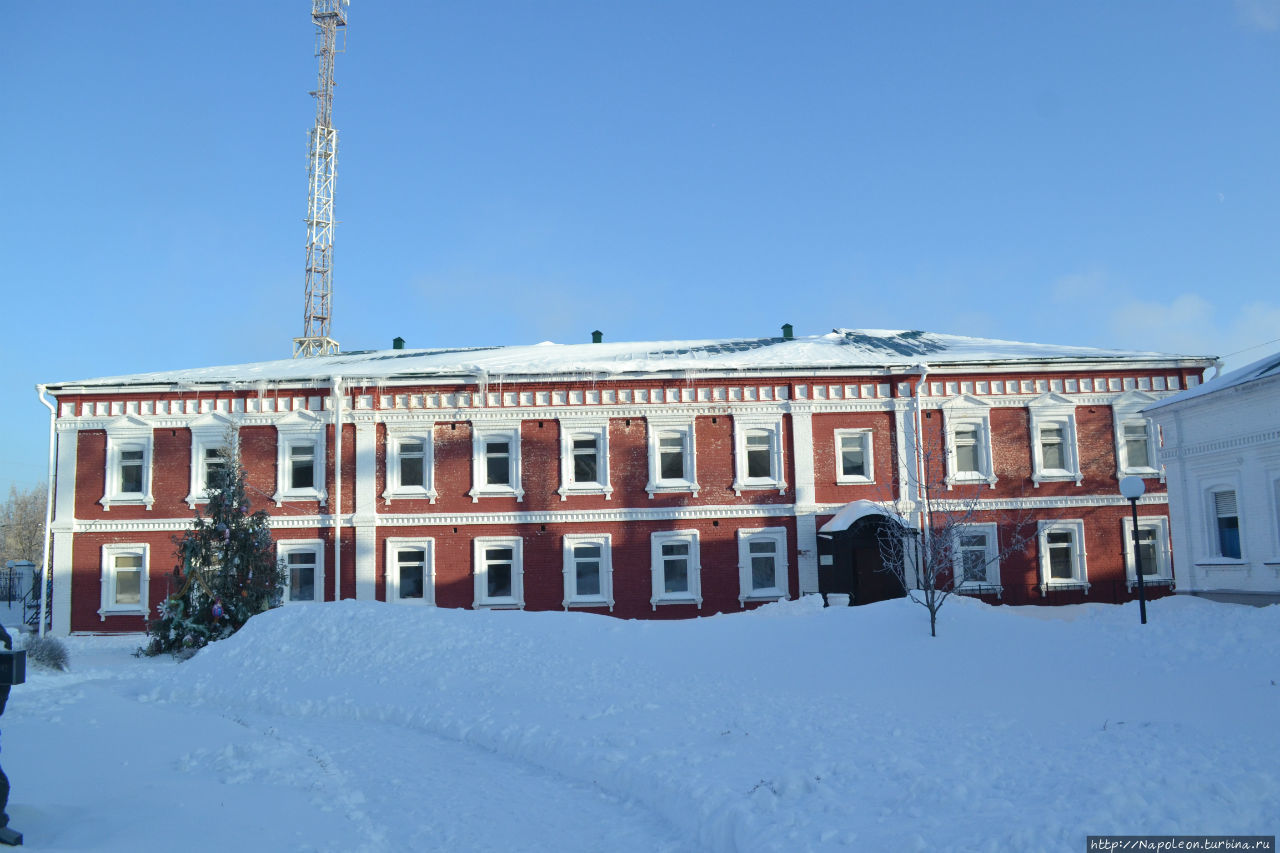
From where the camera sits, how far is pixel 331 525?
23297 mm

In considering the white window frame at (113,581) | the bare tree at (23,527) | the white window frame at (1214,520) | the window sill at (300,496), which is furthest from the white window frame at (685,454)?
the bare tree at (23,527)

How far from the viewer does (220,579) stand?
19266 millimetres

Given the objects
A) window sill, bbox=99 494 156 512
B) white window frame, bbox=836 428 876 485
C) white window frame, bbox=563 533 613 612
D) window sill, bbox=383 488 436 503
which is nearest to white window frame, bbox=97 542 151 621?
window sill, bbox=99 494 156 512

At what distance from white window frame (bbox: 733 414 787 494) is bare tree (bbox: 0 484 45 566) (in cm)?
6756

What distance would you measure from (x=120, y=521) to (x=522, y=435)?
34.6 ft

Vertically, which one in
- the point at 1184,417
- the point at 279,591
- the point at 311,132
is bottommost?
the point at 279,591

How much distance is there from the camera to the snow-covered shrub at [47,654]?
1608 cm

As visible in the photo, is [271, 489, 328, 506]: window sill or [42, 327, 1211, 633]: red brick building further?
[271, 489, 328, 506]: window sill

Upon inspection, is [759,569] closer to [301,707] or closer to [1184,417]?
[1184,417]

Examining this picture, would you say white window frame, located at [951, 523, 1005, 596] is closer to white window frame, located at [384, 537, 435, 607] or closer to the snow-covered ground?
the snow-covered ground

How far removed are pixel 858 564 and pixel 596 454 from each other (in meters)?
7.26

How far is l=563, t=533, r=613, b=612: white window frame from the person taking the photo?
22.9 m

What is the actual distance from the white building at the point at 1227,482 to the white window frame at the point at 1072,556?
3960 mm

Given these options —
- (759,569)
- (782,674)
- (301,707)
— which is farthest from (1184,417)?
(301,707)
